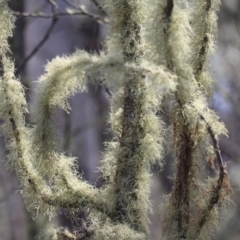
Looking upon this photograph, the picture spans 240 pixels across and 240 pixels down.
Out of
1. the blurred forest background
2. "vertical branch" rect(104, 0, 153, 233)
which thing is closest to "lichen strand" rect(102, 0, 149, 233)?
"vertical branch" rect(104, 0, 153, 233)

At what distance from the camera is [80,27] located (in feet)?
9.41

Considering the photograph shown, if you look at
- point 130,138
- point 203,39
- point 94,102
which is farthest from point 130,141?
point 94,102

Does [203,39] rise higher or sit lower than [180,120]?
higher

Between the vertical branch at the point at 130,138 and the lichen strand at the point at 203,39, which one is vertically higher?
the lichen strand at the point at 203,39

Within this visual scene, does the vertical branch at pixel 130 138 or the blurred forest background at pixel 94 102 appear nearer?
the vertical branch at pixel 130 138

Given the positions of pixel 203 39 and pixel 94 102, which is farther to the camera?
pixel 94 102

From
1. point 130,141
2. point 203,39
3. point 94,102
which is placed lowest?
point 130,141

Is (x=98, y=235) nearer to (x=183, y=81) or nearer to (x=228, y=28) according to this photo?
(x=183, y=81)

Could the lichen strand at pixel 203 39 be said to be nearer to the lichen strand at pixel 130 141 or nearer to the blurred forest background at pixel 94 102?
the lichen strand at pixel 130 141

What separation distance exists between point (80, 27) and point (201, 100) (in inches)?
91.6

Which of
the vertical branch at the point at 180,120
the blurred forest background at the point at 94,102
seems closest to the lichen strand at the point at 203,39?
the vertical branch at the point at 180,120

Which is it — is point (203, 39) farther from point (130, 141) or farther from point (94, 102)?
point (94, 102)

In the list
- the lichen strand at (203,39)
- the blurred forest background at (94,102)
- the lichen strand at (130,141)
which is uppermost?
the blurred forest background at (94,102)

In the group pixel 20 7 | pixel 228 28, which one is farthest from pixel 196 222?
pixel 228 28
